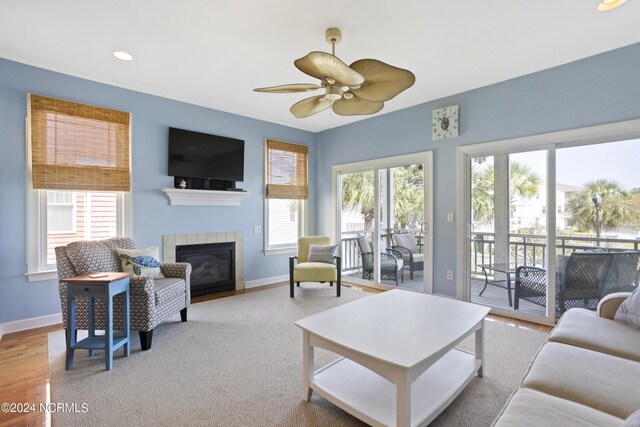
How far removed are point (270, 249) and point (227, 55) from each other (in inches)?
118

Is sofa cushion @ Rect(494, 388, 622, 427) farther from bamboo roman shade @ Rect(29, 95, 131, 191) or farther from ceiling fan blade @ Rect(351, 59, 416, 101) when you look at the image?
bamboo roman shade @ Rect(29, 95, 131, 191)

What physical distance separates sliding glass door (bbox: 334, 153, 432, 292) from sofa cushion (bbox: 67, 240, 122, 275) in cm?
340

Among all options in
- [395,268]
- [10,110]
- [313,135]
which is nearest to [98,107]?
[10,110]

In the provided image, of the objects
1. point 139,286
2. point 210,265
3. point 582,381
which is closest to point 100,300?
point 139,286

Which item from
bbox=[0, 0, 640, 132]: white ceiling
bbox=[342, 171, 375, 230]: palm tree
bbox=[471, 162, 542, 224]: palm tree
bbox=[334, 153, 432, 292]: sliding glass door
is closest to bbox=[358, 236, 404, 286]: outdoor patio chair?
bbox=[334, 153, 432, 292]: sliding glass door

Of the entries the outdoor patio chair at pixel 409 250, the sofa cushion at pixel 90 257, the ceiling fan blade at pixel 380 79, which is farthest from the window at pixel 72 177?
the outdoor patio chair at pixel 409 250

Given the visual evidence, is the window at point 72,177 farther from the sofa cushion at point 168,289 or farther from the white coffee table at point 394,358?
the white coffee table at point 394,358

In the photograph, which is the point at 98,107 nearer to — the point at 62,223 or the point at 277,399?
the point at 62,223

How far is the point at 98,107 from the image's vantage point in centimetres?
345

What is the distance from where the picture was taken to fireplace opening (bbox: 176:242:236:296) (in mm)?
4219

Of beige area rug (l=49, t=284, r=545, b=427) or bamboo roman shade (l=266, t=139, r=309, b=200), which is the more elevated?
bamboo roman shade (l=266, t=139, r=309, b=200)

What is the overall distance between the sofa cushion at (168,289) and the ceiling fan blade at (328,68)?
2268 millimetres

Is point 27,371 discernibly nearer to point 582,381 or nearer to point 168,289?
point 168,289

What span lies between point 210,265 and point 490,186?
12.7 feet
